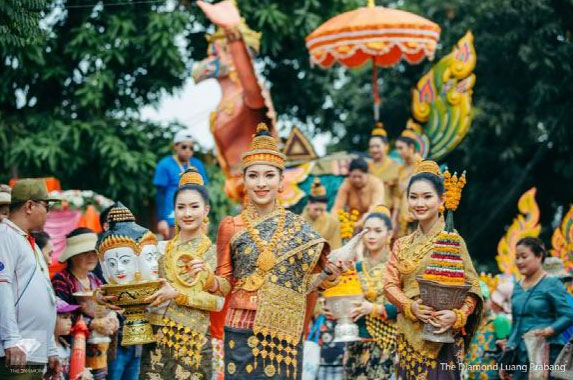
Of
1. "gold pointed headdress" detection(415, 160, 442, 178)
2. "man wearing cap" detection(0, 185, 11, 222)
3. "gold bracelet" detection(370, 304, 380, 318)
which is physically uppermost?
"gold pointed headdress" detection(415, 160, 442, 178)

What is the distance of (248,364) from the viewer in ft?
21.5

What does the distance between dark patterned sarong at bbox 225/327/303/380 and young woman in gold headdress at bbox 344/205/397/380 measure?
5.98 feet

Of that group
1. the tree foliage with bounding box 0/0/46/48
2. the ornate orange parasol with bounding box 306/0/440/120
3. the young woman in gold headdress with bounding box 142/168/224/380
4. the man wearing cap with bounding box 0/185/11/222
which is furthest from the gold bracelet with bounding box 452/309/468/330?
the ornate orange parasol with bounding box 306/0/440/120

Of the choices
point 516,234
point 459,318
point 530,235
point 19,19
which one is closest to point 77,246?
point 19,19

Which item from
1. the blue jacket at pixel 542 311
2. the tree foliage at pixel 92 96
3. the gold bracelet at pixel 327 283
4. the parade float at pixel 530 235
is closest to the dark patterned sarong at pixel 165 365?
the gold bracelet at pixel 327 283

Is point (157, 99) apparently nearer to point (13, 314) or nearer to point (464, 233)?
point (464, 233)

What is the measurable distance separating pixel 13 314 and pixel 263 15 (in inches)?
365

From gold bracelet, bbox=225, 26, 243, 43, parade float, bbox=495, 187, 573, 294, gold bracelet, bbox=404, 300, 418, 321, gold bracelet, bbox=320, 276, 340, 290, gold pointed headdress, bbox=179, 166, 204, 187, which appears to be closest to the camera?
gold bracelet, bbox=320, 276, 340, 290

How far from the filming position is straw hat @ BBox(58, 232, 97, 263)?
797 centimetres

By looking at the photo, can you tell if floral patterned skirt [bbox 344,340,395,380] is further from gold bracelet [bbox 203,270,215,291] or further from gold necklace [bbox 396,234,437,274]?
gold bracelet [bbox 203,270,215,291]

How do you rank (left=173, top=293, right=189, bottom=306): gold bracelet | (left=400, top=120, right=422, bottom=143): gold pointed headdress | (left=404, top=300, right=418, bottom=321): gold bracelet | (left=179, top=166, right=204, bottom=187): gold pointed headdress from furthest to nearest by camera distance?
(left=400, top=120, right=422, bottom=143): gold pointed headdress, (left=179, top=166, right=204, bottom=187): gold pointed headdress, (left=173, top=293, right=189, bottom=306): gold bracelet, (left=404, top=300, right=418, bottom=321): gold bracelet

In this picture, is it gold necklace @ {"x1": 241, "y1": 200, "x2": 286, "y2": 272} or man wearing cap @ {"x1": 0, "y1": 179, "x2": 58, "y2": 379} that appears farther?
gold necklace @ {"x1": 241, "y1": 200, "x2": 286, "y2": 272}

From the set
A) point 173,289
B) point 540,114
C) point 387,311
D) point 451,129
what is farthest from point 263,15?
point 173,289

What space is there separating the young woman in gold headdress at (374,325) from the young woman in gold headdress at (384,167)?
3.54 m
